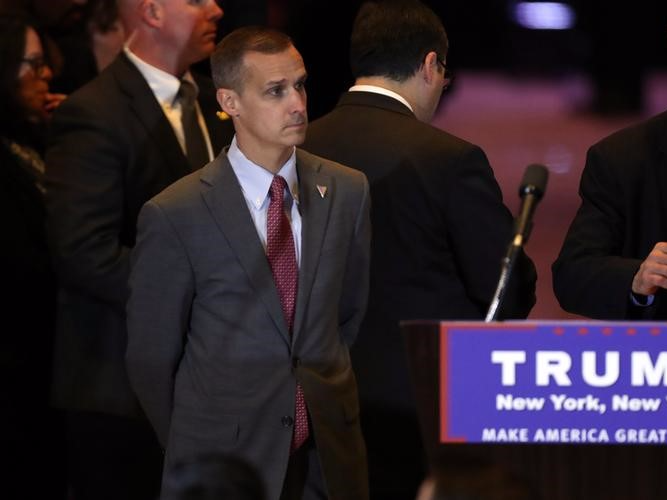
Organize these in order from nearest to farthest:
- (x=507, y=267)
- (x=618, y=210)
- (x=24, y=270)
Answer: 1. (x=507, y=267)
2. (x=618, y=210)
3. (x=24, y=270)

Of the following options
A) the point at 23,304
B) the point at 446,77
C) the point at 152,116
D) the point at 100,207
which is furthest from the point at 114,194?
the point at 446,77

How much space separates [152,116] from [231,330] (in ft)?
3.55

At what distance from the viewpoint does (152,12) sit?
15.1 ft

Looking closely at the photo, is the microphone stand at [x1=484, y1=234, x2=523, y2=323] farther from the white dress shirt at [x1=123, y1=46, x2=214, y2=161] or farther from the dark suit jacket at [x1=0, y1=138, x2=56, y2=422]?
the dark suit jacket at [x1=0, y1=138, x2=56, y2=422]

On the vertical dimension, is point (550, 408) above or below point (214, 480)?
above

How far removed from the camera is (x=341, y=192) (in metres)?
3.77

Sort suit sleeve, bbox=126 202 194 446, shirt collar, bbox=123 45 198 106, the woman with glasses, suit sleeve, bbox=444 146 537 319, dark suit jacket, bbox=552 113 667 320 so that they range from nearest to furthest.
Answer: suit sleeve, bbox=126 202 194 446 → dark suit jacket, bbox=552 113 667 320 → suit sleeve, bbox=444 146 537 319 → shirt collar, bbox=123 45 198 106 → the woman with glasses

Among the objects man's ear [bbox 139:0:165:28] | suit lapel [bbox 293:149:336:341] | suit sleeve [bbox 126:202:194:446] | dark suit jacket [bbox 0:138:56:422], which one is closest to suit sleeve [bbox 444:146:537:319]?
suit lapel [bbox 293:149:336:341]

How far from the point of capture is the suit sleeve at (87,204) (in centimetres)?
427

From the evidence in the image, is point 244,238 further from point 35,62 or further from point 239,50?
point 35,62

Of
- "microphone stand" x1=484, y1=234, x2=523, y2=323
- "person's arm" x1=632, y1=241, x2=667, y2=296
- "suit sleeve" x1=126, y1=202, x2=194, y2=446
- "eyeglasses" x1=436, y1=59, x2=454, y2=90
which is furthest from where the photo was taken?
"eyeglasses" x1=436, y1=59, x2=454, y2=90

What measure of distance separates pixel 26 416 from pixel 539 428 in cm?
237

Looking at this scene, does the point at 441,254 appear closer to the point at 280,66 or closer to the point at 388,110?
the point at 388,110

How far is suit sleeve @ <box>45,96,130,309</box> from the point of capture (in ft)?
14.0
